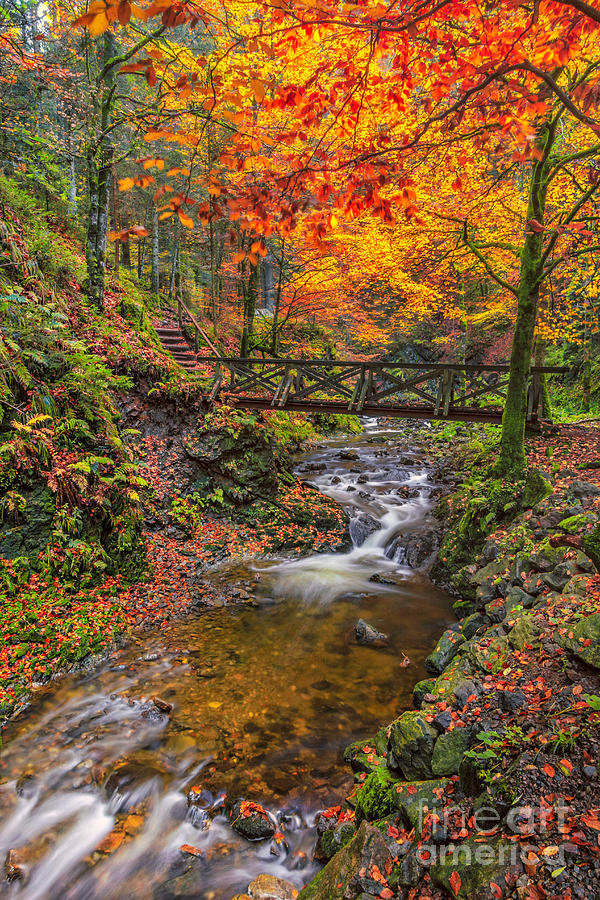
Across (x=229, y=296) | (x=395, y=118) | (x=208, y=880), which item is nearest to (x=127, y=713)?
(x=208, y=880)

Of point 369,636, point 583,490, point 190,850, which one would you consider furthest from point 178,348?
point 190,850

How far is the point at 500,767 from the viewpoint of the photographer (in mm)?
2932

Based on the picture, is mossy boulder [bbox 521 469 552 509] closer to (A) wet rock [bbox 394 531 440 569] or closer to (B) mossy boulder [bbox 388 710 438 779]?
(A) wet rock [bbox 394 531 440 569]

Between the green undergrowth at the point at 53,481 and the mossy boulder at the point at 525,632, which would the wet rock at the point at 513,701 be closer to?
the mossy boulder at the point at 525,632

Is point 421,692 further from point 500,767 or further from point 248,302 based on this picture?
point 248,302

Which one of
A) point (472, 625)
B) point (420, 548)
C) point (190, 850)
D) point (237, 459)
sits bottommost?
point (190, 850)

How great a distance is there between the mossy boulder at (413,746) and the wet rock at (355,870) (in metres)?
0.56

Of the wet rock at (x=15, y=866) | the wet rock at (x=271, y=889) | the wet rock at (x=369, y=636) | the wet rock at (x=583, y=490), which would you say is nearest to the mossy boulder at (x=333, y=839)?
the wet rock at (x=271, y=889)

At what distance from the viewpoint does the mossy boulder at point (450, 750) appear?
3.31m

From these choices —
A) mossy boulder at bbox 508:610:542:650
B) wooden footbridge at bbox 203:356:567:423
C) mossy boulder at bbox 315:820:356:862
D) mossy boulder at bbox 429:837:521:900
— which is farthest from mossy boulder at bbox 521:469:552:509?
mossy boulder at bbox 429:837:521:900

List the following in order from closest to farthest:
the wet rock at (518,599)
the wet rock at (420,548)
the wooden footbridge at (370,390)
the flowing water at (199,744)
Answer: the flowing water at (199,744)
the wet rock at (518,599)
the wet rock at (420,548)
the wooden footbridge at (370,390)

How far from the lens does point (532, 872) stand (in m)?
2.27

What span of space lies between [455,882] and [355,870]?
0.83 metres

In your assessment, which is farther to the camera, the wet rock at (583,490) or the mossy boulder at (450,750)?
the wet rock at (583,490)
